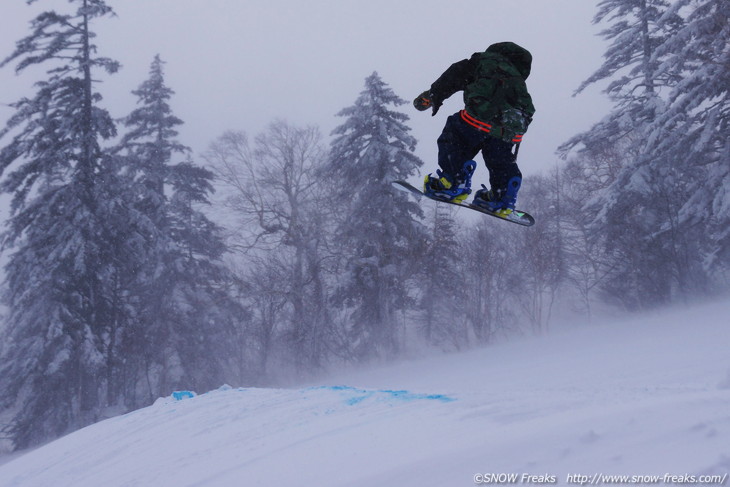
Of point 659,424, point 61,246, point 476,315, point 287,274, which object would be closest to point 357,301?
point 287,274

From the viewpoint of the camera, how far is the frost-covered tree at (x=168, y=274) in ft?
72.1

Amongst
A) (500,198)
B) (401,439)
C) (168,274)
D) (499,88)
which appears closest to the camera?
(401,439)

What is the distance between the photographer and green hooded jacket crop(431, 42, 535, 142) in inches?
169

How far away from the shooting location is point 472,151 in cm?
502

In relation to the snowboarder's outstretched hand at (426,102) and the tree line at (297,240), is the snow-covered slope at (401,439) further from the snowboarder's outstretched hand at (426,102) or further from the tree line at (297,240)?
the tree line at (297,240)

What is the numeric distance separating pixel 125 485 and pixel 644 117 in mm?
22800

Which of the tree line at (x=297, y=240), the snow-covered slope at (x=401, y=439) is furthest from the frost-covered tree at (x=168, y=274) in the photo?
the snow-covered slope at (x=401, y=439)

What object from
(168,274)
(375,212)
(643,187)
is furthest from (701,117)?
(168,274)

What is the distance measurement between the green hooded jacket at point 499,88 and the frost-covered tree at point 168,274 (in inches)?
693

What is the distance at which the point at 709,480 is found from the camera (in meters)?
2.40

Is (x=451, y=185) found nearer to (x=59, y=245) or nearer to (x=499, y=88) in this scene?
(x=499, y=88)

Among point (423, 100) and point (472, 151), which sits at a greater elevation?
point (423, 100)

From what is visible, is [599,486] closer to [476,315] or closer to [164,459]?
[164,459]

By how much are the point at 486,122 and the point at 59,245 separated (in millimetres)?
17278
